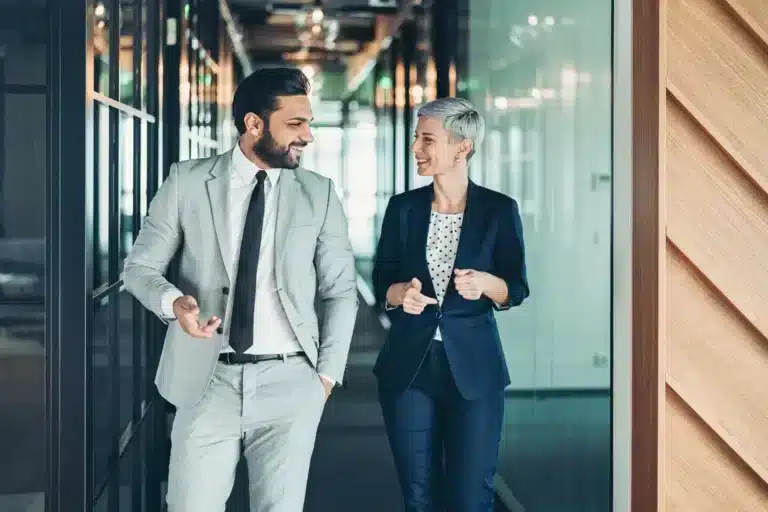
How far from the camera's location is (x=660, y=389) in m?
2.79

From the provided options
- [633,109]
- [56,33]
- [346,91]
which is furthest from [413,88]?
[56,33]

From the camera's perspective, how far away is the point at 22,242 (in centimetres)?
263

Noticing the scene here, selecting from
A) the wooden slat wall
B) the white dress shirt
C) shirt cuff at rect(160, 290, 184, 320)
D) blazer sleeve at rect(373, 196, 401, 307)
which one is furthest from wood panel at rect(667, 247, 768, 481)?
shirt cuff at rect(160, 290, 184, 320)

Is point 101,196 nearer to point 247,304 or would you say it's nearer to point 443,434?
point 247,304

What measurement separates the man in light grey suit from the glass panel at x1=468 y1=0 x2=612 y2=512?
963 millimetres

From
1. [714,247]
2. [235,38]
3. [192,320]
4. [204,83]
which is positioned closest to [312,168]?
[235,38]

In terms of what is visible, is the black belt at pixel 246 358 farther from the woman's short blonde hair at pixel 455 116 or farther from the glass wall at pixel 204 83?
the glass wall at pixel 204 83

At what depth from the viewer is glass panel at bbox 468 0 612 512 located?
3.43 m

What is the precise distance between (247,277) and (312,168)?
1527mm

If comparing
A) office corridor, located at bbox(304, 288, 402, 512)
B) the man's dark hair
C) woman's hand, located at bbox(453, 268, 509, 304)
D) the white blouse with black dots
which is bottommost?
office corridor, located at bbox(304, 288, 402, 512)

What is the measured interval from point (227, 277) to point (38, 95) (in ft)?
2.44

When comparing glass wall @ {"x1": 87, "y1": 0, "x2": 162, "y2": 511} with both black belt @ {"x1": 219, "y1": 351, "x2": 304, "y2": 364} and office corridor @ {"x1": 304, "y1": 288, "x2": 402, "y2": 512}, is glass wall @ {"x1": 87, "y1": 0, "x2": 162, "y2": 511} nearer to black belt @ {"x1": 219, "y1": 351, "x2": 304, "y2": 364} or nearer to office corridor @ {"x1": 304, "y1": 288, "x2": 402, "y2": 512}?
black belt @ {"x1": 219, "y1": 351, "x2": 304, "y2": 364}

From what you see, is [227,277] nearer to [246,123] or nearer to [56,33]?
[246,123]

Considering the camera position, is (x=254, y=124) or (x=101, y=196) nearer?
(x=101, y=196)
